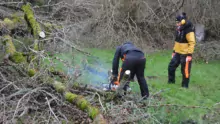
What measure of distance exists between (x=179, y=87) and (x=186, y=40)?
4.00 ft

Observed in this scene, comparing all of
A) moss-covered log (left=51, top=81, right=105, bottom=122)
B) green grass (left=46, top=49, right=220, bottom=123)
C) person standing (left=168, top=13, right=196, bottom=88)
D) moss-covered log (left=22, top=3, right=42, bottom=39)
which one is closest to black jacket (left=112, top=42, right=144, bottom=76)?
green grass (left=46, top=49, right=220, bottom=123)

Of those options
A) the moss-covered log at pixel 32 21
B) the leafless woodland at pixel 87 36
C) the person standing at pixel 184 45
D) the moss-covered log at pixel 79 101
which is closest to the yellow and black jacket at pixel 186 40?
the person standing at pixel 184 45

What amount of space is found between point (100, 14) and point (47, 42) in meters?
7.90

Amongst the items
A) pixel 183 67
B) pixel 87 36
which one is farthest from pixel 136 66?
pixel 87 36

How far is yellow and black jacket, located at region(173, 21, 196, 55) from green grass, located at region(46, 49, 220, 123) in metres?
0.97

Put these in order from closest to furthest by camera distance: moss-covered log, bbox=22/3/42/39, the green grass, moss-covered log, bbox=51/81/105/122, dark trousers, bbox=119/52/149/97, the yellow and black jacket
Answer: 1. moss-covered log, bbox=51/81/105/122
2. the green grass
3. dark trousers, bbox=119/52/149/97
4. moss-covered log, bbox=22/3/42/39
5. the yellow and black jacket

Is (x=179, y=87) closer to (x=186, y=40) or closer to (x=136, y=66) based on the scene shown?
(x=186, y=40)

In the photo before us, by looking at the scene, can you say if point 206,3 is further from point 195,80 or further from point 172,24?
point 195,80

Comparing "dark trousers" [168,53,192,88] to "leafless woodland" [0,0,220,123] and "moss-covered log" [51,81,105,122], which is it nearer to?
"leafless woodland" [0,0,220,123]

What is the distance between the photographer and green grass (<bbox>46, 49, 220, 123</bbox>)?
17.4 feet

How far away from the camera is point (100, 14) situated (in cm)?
1395

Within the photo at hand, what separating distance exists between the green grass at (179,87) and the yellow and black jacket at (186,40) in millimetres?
969

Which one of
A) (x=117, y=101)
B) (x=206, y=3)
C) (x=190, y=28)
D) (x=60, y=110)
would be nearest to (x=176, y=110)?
(x=117, y=101)

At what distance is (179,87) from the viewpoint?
773 centimetres
